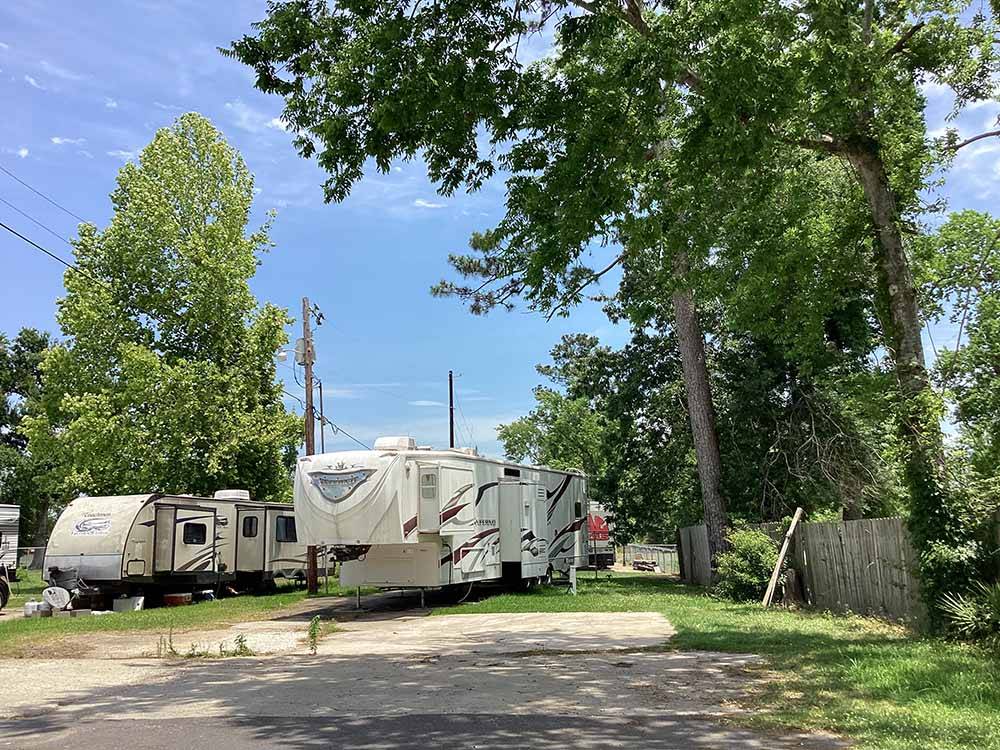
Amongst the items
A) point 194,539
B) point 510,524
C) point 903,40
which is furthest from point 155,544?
point 903,40

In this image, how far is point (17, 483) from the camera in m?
41.8

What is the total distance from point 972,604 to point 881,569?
8.82ft

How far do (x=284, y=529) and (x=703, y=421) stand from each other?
12.3m

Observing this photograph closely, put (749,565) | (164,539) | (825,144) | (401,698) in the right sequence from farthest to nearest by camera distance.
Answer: (164,539) < (749,565) < (825,144) < (401,698)

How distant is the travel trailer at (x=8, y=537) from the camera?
19.8m

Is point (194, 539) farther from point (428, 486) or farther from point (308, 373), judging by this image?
point (428, 486)

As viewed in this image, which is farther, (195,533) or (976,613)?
(195,533)

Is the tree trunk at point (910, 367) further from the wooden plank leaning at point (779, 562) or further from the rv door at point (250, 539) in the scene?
the rv door at point (250, 539)

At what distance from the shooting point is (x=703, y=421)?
1972cm

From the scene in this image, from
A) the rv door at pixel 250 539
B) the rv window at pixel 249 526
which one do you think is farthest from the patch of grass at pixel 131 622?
the rv window at pixel 249 526

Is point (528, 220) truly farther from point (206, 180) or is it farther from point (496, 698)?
point (206, 180)

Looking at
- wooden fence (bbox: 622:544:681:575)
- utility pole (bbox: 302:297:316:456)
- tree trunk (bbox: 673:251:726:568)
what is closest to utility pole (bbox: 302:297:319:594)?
utility pole (bbox: 302:297:316:456)

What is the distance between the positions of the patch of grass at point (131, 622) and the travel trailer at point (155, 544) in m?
1.01

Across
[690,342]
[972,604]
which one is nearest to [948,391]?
[972,604]
